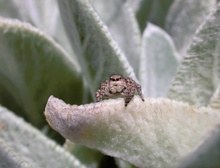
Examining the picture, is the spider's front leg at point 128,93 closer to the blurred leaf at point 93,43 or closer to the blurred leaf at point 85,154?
the blurred leaf at point 93,43

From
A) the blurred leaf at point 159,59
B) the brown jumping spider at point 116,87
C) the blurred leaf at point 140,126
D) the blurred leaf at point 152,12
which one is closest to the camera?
the blurred leaf at point 140,126

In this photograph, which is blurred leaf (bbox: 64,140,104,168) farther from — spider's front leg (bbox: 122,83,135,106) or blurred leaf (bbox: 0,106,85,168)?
spider's front leg (bbox: 122,83,135,106)

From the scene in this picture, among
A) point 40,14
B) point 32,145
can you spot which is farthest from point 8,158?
point 40,14

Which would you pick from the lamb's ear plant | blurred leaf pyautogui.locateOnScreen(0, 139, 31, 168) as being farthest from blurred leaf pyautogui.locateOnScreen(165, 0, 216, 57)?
blurred leaf pyautogui.locateOnScreen(0, 139, 31, 168)

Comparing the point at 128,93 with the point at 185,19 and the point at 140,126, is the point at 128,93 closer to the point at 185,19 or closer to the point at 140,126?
the point at 140,126

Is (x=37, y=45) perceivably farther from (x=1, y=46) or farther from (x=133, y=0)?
(x=133, y=0)

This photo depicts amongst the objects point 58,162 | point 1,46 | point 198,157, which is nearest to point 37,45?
point 1,46

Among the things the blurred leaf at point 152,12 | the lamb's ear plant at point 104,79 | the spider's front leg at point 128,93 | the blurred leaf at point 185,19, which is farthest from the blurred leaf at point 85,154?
the blurred leaf at point 152,12
